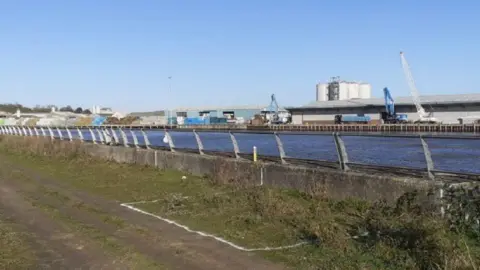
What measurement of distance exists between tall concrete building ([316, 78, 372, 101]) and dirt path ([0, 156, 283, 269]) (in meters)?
178

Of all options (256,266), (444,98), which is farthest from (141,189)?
(444,98)

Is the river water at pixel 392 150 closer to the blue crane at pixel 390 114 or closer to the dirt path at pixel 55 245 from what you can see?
the dirt path at pixel 55 245

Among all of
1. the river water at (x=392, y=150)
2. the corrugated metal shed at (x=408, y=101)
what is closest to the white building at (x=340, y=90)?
the corrugated metal shed at (x=408, y=101)

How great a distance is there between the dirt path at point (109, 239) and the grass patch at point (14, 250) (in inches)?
9.3

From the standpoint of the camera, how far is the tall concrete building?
18650 centimetres

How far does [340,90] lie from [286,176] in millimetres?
177843

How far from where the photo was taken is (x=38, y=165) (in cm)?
2339

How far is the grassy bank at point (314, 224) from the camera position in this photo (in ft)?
22.0

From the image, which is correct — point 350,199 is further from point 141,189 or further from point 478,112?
point 478,112

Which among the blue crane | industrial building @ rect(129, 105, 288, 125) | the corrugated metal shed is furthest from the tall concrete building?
the blue crane

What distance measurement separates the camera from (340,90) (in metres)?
186

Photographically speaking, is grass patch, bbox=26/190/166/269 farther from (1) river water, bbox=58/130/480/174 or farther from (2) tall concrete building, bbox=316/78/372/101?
(2) tall concrete building, bbox=316/78/372/101

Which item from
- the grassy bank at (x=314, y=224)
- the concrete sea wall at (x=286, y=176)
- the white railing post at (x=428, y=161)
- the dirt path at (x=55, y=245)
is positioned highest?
the white railing post at (x=428, y=161)

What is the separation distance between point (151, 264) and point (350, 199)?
5.09m
